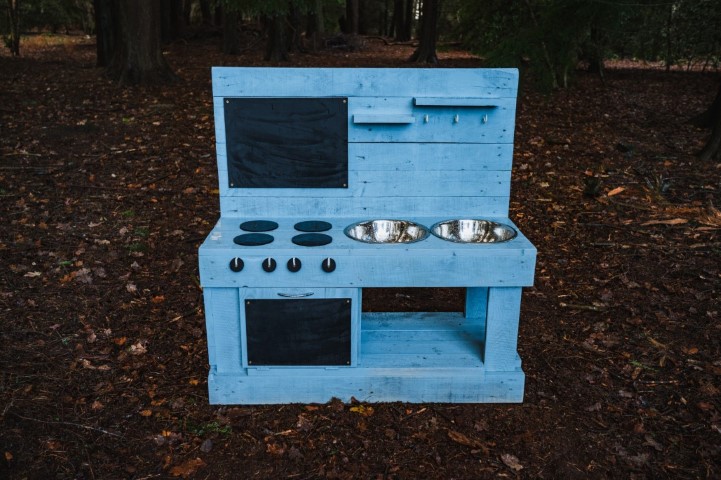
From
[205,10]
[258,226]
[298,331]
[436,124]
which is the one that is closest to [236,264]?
[258,226]

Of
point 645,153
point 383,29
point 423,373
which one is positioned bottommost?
point 423,373

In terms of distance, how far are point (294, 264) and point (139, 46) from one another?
927 centimetres

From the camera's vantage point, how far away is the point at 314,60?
17891mm

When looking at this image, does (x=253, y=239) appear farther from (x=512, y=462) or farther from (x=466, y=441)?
(x=512, y=462)

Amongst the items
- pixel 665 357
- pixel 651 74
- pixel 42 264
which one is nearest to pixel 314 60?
pixel 651 74

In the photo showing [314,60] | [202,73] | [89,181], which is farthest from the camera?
[314,60]

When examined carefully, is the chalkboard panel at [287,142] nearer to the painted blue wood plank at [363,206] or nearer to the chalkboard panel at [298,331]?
the painted blue wood plank at [363,206]

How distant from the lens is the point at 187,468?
3250 mm

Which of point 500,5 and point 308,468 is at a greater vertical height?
point 500,5

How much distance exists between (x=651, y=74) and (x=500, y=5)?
4.96 m

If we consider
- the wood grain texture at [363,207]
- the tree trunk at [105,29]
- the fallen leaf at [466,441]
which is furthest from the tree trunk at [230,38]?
the fallen leaf at [466,441]

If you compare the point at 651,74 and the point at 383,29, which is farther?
the point at 383,29

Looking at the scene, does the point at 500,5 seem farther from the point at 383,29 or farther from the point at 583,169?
the point at 383,29

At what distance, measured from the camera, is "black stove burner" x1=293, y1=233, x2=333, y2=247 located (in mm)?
3537
